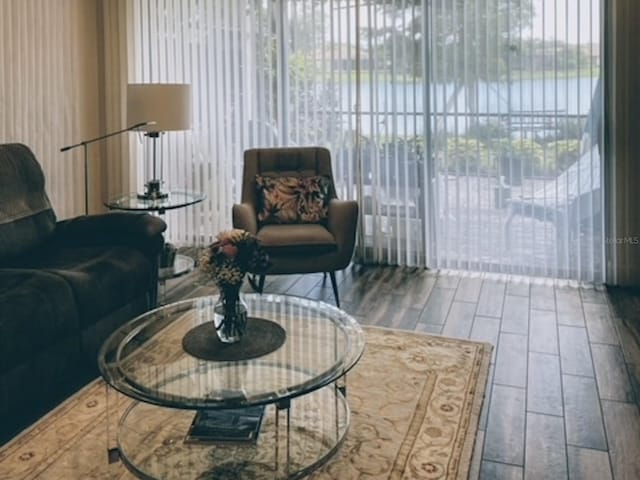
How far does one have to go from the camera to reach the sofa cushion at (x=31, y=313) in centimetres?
243

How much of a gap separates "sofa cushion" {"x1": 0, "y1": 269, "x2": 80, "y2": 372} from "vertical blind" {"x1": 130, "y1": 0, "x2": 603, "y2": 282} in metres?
2.49

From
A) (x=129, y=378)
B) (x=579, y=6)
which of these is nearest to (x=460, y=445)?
(x=129, y=378)

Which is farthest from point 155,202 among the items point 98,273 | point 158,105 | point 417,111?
point 417,111

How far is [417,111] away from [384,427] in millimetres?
2650

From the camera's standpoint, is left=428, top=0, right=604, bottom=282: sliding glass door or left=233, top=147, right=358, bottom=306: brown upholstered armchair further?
left=428, top=0, right=604, bottom=282: sliding glass door

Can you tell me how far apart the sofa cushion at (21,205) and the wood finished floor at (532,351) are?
100 cm

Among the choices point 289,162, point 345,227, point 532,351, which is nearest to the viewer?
point 532,351

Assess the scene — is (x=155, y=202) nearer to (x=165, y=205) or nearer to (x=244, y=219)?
(x=165, y=205)

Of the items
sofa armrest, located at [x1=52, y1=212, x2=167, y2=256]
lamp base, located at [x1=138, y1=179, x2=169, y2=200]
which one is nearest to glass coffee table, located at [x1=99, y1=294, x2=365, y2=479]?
sofa armrest, located at [x1=52, y1=212, x2=167, y2=256]

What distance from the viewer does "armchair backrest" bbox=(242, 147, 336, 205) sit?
14.5 feet

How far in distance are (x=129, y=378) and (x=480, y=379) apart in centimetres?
158

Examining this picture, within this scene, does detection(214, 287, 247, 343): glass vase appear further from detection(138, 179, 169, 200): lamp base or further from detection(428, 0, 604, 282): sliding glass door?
detection(428, 0, 604, 282): sliding glass door

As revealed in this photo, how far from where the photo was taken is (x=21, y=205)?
338cm

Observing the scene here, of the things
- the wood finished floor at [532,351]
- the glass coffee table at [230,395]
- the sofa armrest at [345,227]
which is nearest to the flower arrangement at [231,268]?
the glass coffee table at [230,395]
